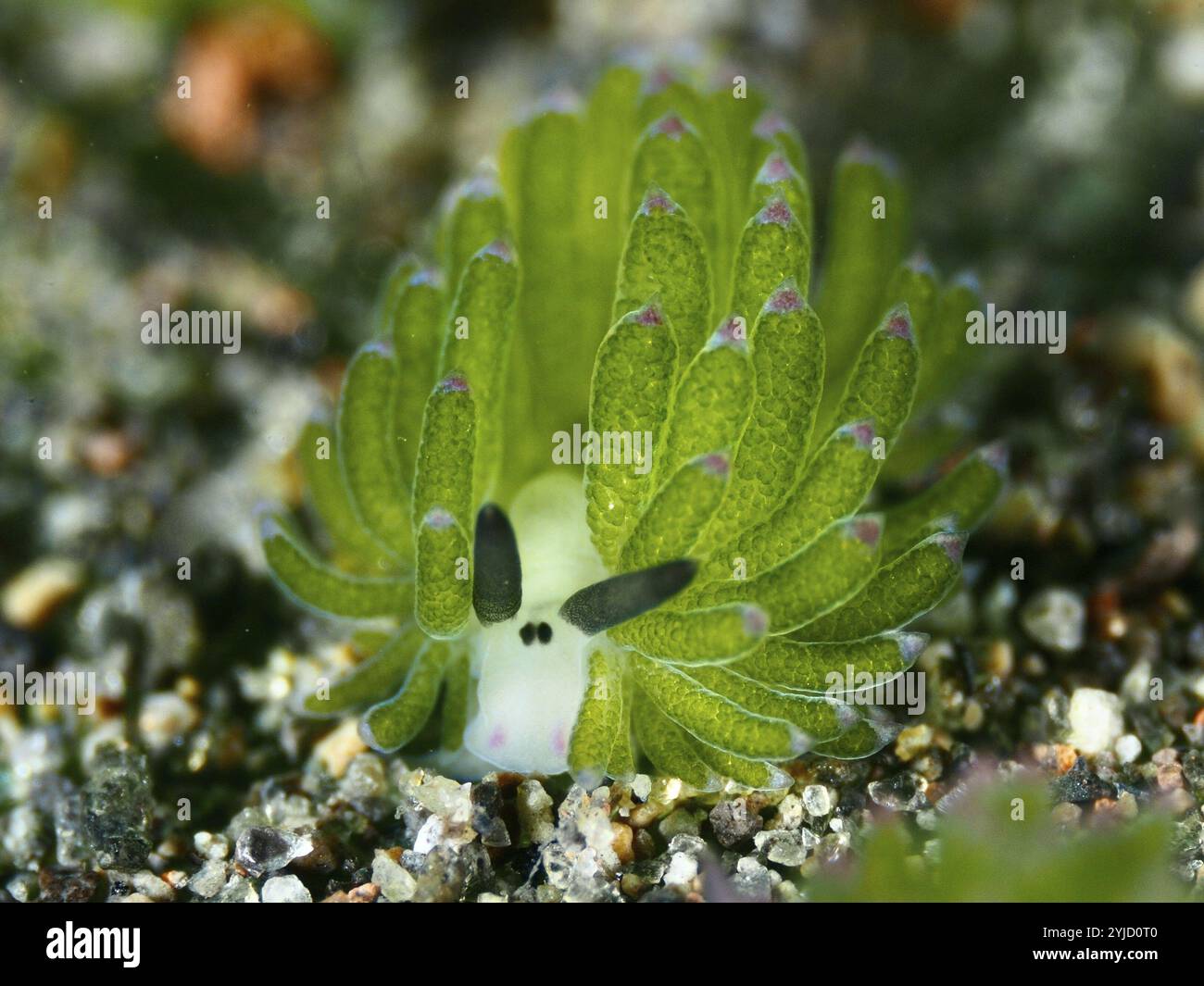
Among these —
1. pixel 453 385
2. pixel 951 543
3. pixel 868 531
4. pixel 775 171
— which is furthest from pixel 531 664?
pixel 775 171

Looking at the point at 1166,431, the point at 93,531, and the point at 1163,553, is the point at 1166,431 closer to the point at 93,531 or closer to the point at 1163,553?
the point at 1163,553

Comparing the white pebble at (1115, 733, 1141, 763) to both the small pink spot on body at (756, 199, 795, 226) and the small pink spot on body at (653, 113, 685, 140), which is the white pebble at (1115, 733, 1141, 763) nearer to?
the small pink spot on body at (756, 199, 795, 226)

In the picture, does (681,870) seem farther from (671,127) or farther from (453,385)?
(671,127)

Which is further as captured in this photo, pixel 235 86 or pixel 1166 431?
pixel 235 86

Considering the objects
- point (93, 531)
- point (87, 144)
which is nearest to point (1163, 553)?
point (93, 531)

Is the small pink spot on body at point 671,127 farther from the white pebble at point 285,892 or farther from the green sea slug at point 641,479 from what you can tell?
the white pebble at point 285,892

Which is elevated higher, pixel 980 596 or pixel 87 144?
pixel 87 144
